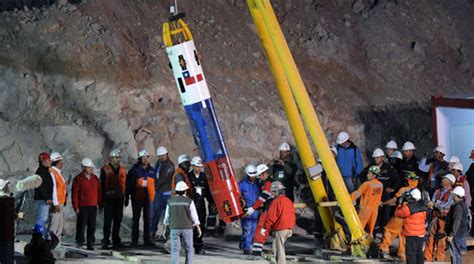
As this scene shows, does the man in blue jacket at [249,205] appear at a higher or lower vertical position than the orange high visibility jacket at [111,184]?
lower

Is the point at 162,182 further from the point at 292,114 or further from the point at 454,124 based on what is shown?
the point at 454,124

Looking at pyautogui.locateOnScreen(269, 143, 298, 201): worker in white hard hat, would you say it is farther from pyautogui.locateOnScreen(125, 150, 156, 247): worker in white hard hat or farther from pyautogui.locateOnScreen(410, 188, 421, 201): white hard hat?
pyautogui.locateOnScreen(410, 188, 421, 201): white hard hat

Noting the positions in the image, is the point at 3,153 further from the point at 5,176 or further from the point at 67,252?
the point at 67,252

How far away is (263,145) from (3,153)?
288 inches

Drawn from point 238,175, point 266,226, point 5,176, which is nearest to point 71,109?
point 5,176

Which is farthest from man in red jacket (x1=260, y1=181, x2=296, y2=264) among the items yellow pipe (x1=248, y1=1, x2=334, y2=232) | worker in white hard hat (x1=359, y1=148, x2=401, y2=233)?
worker in white hard hat (x1=359, y1=148, x2=401, y2=233)

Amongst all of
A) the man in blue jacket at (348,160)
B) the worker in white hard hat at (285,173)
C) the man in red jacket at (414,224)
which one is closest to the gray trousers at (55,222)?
the worker in white hard hat at (285,173)

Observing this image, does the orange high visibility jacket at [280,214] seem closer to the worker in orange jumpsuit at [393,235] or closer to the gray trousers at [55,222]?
the worker in orange jumpsuit at [393,235]

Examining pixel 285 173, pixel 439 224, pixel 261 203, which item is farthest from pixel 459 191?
pixel 285 173

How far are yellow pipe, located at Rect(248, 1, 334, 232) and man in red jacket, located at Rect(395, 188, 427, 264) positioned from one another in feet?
9.01

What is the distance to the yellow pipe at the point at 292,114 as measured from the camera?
2078 cm

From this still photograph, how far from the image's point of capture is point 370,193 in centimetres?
2109

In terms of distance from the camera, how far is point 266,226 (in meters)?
19.2

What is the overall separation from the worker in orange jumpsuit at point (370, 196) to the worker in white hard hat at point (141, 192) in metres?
4.76
